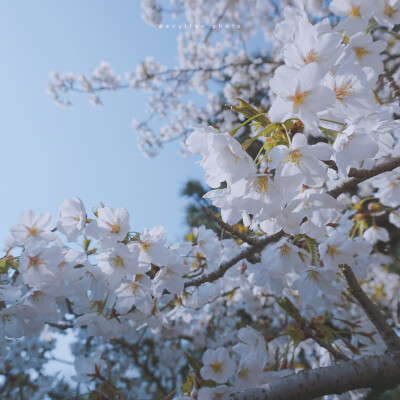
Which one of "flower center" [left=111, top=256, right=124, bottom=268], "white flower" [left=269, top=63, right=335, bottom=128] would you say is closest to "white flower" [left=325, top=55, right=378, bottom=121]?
"white flower" [left=269, top=63, right=335, bottom=128]

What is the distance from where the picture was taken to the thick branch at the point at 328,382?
97cm

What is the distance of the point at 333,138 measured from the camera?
0.88 m

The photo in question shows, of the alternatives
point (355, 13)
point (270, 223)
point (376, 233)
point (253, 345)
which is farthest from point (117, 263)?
point (376, 233)

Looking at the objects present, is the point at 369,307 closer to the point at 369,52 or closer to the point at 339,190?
the point at 339,190

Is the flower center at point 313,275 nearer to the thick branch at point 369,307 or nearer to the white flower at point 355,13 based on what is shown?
the thick branch at point 369,307

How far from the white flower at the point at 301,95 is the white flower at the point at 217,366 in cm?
101

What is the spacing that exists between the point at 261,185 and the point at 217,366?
2.84 ft

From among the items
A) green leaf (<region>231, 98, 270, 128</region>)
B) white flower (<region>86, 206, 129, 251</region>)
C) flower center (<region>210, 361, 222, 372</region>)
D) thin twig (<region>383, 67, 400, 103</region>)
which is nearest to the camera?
green leaf (<region>231, 98, 270, 128</region>)

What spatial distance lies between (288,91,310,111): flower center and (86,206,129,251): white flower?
2.13ft

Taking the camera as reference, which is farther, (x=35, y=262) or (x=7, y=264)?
(x=7, y=264)

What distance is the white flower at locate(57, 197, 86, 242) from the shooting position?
1181mm

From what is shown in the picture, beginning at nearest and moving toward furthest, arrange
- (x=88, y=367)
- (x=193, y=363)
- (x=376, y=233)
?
(x=193, y=363), (x=88, y=367), (x=376, y=233)

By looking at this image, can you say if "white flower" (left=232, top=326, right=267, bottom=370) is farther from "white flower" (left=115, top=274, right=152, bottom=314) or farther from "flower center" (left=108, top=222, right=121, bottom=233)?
"flower center" (left=108, top=222, right=121, bottom=233)

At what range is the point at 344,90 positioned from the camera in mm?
859
